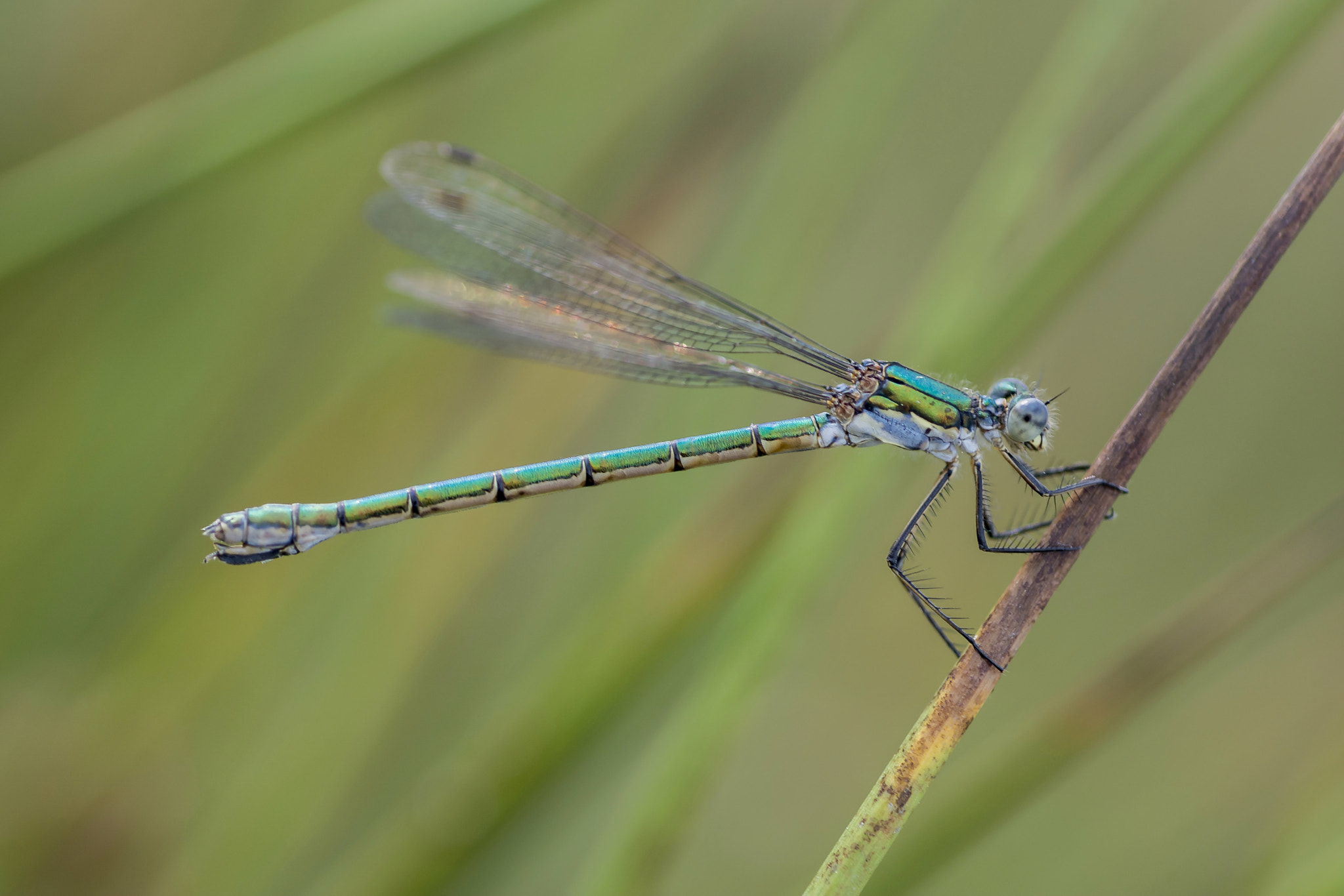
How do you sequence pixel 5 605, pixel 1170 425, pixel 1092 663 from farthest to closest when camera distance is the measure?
pixel 1170 425 < pixel 1092 663 < pixel 5 605

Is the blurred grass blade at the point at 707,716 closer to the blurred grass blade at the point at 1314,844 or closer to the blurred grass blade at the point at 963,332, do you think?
the blurred grass blade at the point at 963,332

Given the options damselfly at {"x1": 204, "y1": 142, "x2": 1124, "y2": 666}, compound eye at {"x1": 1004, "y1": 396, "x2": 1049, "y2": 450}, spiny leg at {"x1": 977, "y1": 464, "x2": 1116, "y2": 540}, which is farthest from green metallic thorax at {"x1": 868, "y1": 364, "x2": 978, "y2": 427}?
spiny leg at {"x1": 977, "y1": 464, "x2": 1116, "y2": 540}

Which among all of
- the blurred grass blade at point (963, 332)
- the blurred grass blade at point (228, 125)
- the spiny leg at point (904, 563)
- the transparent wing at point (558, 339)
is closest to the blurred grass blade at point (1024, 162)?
the blurred grass blade at point (963, 332)

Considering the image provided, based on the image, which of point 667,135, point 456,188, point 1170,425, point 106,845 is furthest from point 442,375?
point 1170,425

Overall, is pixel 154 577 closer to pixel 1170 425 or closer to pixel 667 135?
pixel 667 135

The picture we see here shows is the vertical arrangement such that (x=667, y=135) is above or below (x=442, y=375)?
above

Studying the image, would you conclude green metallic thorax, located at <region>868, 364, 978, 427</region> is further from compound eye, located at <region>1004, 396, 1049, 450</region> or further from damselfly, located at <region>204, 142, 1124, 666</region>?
compound eye, located at <region>1004, 396, 1049, 450</region>
